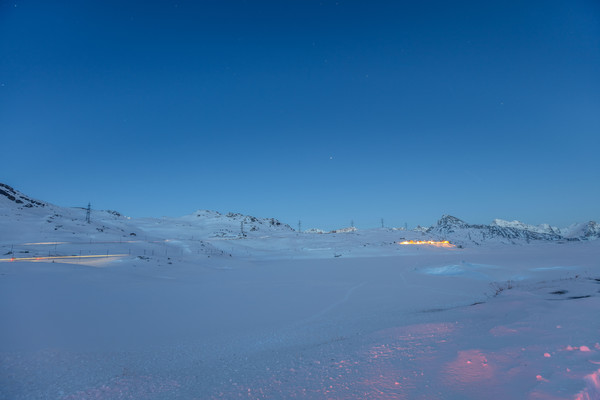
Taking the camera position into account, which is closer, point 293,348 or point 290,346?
point 293,348

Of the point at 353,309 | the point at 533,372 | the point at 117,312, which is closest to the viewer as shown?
the point at 533,372

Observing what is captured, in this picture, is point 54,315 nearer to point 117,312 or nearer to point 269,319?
point 117,312

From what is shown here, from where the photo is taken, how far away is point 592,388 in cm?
339

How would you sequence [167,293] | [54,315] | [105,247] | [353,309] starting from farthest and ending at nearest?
1. [105,247]
2. [167,293]
3. [353,309]
4. [54,315]

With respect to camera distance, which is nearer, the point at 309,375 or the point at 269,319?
the point at 309,375

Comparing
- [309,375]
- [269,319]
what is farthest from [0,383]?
[269,319]

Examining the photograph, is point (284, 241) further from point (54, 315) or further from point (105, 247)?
point (54, 315)

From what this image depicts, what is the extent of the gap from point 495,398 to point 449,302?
381 inches

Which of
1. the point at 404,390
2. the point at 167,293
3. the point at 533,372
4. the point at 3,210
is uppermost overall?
the point at 3,210

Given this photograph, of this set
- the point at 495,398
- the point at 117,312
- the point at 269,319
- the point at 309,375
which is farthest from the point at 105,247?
the point at 495,398

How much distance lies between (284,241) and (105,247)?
4078cm

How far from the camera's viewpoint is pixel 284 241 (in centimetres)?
7288

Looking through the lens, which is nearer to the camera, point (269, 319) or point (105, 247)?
point (269, 319)

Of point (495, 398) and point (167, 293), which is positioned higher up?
point (495, 398)
